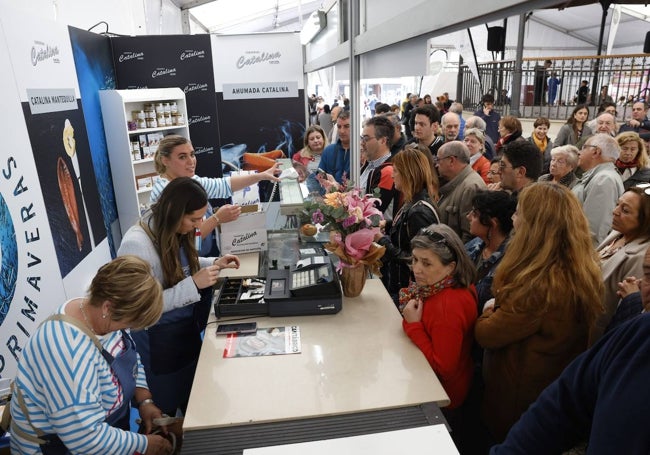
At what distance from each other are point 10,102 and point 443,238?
2459 millimetres

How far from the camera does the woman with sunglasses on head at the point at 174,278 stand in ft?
6.40

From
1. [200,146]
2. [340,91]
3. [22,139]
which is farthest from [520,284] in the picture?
[340,91]

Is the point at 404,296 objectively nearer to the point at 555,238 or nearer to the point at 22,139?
the point at 555,238

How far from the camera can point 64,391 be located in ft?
4.09

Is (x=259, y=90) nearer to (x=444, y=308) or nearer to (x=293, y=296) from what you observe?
(x=293, y=296)

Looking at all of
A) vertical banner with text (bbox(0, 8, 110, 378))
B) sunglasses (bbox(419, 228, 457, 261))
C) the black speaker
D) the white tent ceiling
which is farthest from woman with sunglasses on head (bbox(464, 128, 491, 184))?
the white tent ceiling

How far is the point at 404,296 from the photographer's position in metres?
1.92

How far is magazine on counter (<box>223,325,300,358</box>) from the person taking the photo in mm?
1757

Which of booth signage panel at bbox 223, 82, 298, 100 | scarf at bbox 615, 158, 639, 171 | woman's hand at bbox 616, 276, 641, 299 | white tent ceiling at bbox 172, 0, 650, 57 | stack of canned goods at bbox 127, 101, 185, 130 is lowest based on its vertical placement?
woman's hand at bbox 616, 276, 641, 299

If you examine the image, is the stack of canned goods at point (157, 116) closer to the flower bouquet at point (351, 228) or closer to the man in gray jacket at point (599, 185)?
the flower bouquet at point (351, 228)

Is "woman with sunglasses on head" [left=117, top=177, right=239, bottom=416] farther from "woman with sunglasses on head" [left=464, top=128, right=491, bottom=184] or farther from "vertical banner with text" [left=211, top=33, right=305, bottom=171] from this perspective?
"vertical banner with text" [left=211, top=33, right=305, bottom=171]

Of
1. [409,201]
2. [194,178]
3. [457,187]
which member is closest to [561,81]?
[457,187]

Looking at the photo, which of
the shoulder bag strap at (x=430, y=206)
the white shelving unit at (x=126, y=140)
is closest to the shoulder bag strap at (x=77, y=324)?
the shoulder bag strap at (x=430, y=206)

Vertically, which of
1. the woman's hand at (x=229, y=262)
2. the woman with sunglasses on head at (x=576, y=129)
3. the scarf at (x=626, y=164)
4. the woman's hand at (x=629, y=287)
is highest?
the woman with sunglasses on head at (x=576, y=129)
